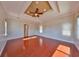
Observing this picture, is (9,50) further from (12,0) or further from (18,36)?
(12,0)

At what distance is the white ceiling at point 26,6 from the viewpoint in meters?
1.54

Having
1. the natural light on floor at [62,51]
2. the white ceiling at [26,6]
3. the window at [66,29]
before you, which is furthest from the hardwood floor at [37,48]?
the white ceiling at [26,6]

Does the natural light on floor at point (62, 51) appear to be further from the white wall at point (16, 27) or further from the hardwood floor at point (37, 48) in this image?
the white wall at point (16, 27)

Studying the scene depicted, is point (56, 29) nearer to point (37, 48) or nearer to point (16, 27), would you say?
point (37, 48)

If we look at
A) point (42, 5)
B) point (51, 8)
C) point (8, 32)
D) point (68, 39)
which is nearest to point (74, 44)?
point (68, 39)

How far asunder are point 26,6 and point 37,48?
2.04ft

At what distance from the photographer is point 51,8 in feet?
5.15

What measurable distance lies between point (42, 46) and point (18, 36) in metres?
0.38

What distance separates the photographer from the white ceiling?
60.6 inches

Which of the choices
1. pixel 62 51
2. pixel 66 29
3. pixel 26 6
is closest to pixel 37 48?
pixel 62 51

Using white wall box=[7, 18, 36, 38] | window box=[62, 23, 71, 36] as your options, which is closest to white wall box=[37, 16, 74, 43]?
window box=[62, 23, 71, 36]

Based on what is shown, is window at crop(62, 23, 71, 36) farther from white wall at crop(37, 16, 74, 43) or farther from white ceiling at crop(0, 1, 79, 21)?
white ceiling at crop(0, 1, 79, 21)

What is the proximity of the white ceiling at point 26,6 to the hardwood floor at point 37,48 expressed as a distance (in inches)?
13.6

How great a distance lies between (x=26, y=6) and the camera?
5.08 feet
